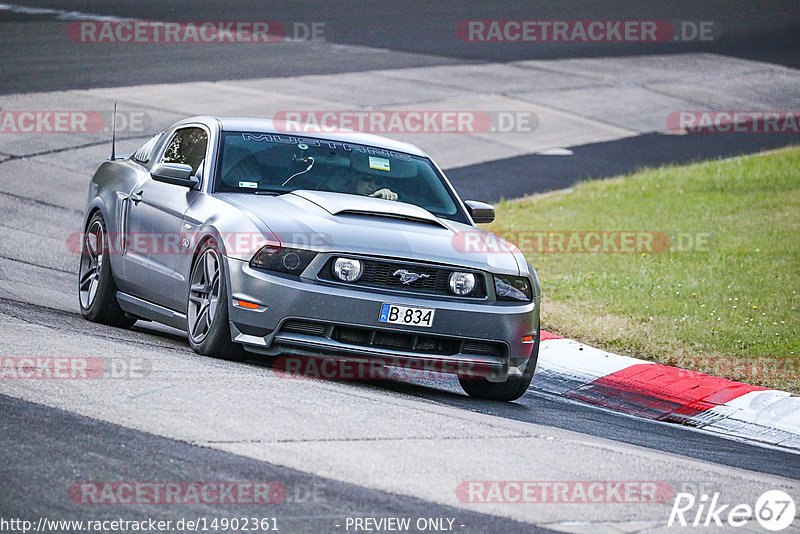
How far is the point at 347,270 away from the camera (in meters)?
7.25

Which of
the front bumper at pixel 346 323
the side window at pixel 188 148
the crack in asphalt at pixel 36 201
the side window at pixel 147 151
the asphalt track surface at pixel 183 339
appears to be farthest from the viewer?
the crack in asphalt at pixel 36 201

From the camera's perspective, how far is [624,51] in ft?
102

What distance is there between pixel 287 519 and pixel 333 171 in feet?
13.0

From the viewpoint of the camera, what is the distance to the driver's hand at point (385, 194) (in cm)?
837

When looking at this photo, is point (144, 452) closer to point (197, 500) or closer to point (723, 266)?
point (197, 500)

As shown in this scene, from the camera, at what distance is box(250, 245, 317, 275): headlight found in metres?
7.23

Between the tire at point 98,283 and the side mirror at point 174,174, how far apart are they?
4.00 ft

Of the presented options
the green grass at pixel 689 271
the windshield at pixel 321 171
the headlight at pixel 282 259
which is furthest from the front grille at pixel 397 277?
the green grass at pixel 689 271

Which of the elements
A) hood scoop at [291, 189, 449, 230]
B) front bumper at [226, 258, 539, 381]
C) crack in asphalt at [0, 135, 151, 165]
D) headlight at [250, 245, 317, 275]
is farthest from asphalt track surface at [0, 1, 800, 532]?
crack in asphalt at [0, 135, 151, 165]

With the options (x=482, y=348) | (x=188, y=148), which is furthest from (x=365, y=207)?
(x=188, y=148)

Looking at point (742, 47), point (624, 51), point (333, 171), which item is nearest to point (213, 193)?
point (333, 171)

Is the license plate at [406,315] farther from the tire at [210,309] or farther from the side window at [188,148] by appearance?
the side window at [188,148]

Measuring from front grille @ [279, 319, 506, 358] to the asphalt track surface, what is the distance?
285 mm

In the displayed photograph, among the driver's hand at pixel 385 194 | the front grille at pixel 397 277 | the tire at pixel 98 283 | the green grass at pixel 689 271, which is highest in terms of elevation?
the driver's hand at pixel 385 194
